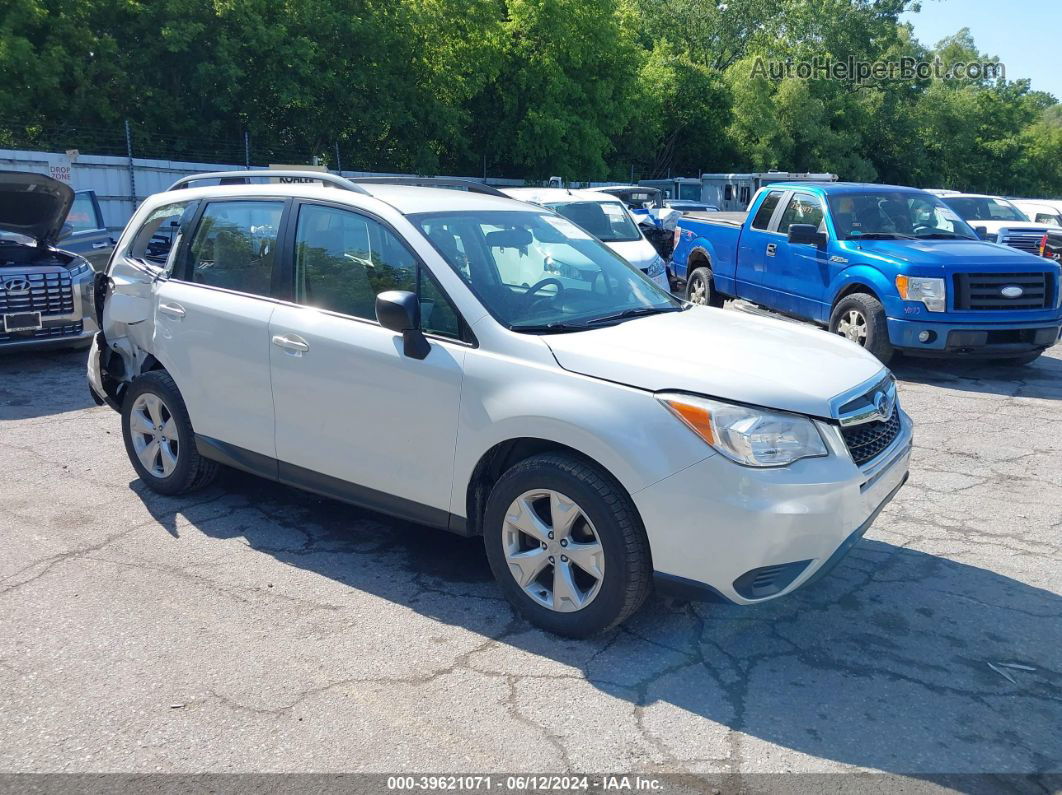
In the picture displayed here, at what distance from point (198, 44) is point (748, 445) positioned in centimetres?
2404

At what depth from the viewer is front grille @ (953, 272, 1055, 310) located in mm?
8938

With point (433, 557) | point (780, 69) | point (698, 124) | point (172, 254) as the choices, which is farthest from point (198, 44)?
point (780, 69)

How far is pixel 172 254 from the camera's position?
5375 mm

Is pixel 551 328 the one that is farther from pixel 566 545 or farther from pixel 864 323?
pixel 864 323

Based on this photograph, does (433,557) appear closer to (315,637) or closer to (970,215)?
(315,637)

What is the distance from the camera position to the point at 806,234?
9.61m

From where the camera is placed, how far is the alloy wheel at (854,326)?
943cm

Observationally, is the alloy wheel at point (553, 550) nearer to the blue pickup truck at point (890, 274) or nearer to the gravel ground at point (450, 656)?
the gravel ground at point (450, 656)

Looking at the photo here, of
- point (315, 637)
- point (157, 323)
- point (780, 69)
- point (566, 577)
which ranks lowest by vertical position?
point (315, 637)

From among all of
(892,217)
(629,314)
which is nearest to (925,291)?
(892,217)

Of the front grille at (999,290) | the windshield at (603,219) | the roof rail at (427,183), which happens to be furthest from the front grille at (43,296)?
the front grille at (999,290)

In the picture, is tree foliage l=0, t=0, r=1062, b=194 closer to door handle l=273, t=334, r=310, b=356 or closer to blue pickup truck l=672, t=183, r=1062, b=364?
blue pickup truck l=672, t=183, r=1062, b=364

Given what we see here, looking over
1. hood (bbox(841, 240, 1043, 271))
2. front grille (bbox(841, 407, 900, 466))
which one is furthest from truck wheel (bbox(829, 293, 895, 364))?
front grille (bbox(841, 407, 900, 466))

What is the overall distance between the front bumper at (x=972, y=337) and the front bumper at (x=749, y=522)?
5932 millimetres
